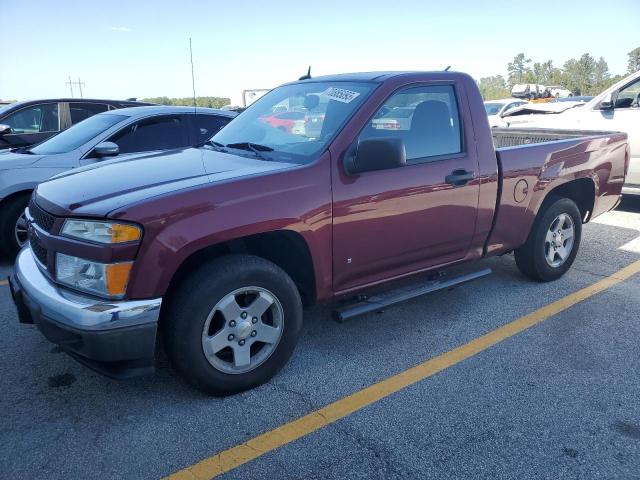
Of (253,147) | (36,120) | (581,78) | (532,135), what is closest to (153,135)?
(36,120)

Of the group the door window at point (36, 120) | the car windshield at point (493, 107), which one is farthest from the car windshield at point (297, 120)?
the car windshield at point (493, 107)

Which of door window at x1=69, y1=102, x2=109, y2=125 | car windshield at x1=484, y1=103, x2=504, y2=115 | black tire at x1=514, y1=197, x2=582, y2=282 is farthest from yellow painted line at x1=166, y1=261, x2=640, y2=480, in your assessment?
car windshield at x1=484, y1=103, x2=504, y2=115

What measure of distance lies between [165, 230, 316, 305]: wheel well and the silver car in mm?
2674

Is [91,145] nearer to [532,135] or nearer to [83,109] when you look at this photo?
[83,109]

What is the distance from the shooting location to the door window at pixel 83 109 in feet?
23.1

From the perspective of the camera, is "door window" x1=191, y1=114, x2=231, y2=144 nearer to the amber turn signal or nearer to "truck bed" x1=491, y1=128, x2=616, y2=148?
"truck bed" x1=491, y1=128, x2=616, y2=148

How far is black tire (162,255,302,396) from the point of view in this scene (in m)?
2.62

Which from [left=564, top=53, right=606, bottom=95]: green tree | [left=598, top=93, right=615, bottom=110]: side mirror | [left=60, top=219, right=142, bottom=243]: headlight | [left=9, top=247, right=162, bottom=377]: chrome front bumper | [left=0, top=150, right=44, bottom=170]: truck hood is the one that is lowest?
[left=9, top=247, right=162, bottom=377]: chrome front bumper

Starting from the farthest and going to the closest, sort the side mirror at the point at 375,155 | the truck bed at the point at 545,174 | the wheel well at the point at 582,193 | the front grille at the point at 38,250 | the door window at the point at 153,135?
the door window at the point at 153,135
the wheel well at the point at 582,193
the truck bed at the point at 545,174
the side mirror at the point at 375,155
the front grille at the point at 38,250

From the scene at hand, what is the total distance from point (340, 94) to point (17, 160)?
359 cm

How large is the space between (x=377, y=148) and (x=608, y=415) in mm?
1928

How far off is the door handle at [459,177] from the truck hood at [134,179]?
119 cm

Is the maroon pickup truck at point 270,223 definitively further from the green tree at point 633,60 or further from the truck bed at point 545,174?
the green tree at point 633,60

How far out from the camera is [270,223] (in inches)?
110
